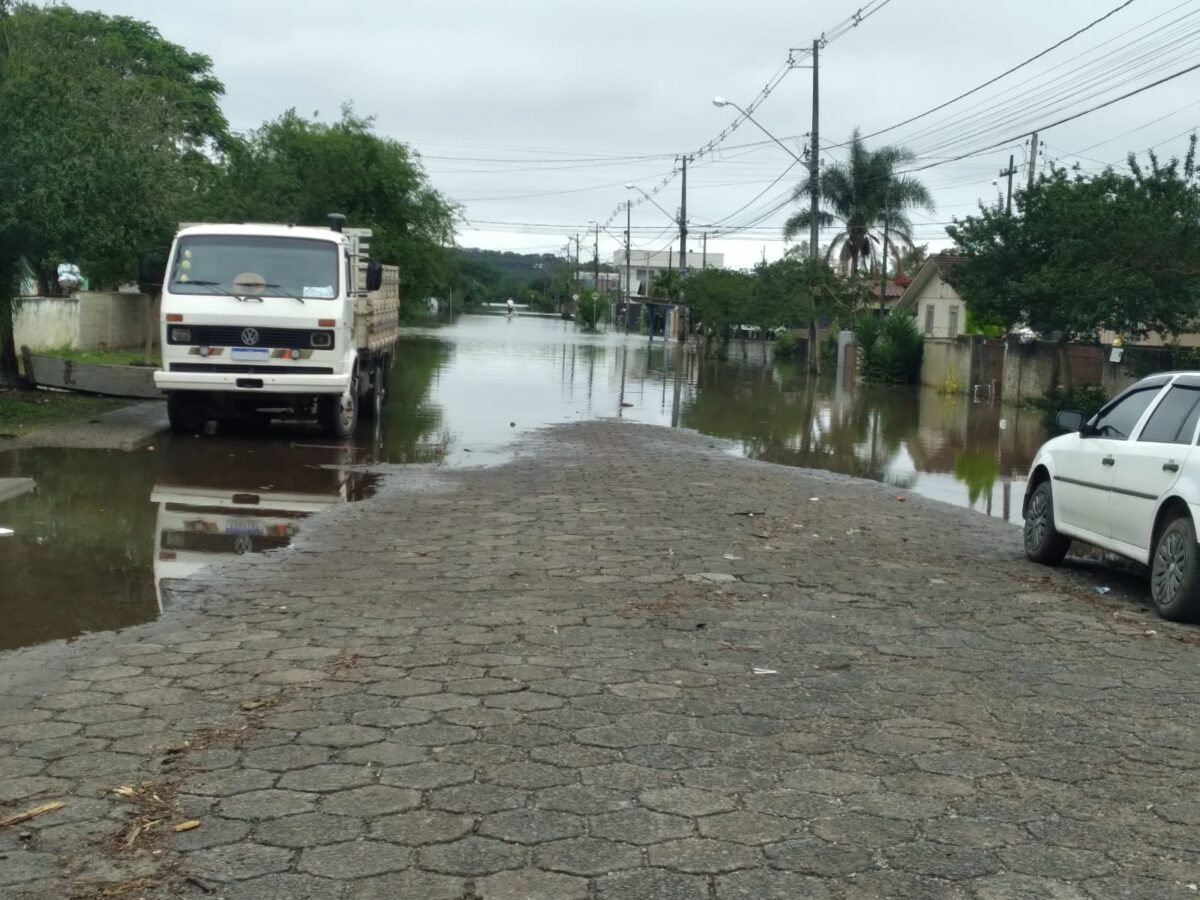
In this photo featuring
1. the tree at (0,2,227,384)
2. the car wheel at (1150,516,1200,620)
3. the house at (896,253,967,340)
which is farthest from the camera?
the house at (896,253,967,340)

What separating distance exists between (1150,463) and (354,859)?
657 centimetres

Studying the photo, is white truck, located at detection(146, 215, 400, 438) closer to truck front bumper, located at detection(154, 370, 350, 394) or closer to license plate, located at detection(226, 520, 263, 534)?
truck front bumper, located at detection(154, 370, 350, 394)

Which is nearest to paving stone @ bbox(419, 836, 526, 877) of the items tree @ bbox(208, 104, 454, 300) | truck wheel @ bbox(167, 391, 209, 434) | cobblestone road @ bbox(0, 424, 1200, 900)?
cobblestone road @ bbox(0, 424, 1200, 900)

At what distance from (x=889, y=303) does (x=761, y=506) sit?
199 feet

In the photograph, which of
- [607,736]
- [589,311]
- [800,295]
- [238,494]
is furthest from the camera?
[589,311]

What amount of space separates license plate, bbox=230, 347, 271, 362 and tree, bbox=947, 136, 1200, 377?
1421cm

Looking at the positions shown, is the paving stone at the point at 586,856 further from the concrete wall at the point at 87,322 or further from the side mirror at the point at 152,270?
the concrete wall at the point at 87,322

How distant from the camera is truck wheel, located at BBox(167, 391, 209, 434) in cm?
1688

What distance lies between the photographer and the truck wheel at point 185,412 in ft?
55.4

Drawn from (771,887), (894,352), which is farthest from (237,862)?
(894,352)

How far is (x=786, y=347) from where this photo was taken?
60656 mm

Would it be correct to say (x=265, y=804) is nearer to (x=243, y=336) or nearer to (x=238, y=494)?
(x=238, y=494)

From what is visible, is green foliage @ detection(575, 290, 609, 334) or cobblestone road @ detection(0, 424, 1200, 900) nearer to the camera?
cobblestone road @ detection(0, 424, 1200, 900)

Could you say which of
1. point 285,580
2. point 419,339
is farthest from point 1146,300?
point 419,339
